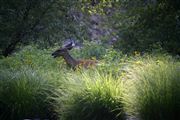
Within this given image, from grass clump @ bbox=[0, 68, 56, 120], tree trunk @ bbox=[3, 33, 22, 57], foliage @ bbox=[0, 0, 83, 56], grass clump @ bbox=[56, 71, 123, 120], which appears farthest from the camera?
tree trunk @ bbox=[3, 33, 22, 57]

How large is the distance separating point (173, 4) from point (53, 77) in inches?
109

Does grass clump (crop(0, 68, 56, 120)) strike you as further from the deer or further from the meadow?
the deer

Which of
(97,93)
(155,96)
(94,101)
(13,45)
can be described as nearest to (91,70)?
(97,93)

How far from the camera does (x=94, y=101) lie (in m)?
7.99

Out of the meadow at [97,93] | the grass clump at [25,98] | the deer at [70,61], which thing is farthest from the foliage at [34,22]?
the grass clump at [25,98]

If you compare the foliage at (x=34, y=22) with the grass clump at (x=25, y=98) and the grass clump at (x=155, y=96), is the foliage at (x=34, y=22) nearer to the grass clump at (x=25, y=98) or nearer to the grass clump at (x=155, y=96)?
the grass clump at (x=25, y=98)

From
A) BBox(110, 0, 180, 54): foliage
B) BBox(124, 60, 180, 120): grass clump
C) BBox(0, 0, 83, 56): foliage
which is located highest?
BBox(0, 0, 83, 56): foliage

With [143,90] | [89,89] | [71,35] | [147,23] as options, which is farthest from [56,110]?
[71,35]

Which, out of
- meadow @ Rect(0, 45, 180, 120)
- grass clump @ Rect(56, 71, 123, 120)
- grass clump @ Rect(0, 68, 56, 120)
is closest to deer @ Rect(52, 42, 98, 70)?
meadow @ Rect(0, 45, 180, 120)

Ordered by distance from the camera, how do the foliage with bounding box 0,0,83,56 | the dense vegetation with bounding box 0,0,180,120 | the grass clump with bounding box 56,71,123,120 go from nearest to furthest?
1. the dense vegetation with bounding box 0,0,180,120
2. the grass clump with bounding box 56,71,123,120
3. the foliage with bounding box 0,0,83,56

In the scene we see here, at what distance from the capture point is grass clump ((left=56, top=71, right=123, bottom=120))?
315 inches

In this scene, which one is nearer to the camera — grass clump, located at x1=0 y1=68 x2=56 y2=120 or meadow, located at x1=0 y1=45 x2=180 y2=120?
meadow, located at x1=0 y1=45 x2=180 y2=120

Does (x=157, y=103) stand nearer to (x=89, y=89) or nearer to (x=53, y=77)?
(x=89, y=89)

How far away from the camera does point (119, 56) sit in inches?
496
